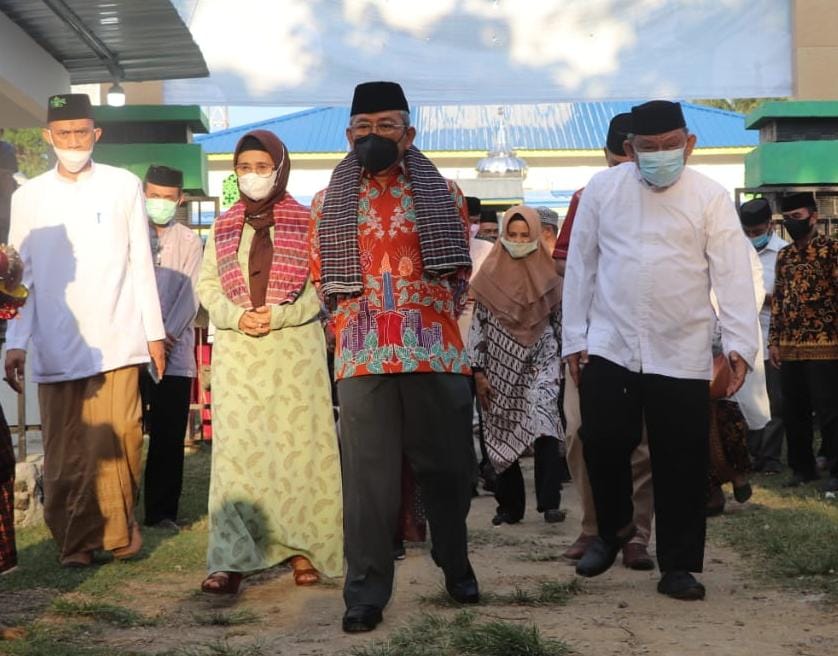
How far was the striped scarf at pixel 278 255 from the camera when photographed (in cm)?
657

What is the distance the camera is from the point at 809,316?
974cm

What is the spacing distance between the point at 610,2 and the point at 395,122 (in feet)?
31.7

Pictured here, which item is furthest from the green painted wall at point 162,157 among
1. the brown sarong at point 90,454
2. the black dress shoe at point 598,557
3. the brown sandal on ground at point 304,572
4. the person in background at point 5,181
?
the black dress shoe at point 598,557

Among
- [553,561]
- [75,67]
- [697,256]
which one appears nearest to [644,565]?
[553,561]

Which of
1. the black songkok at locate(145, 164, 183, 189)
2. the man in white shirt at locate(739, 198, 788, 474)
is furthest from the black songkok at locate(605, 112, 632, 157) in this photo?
the man in white shirt at locate(739, 198, 788, 474)

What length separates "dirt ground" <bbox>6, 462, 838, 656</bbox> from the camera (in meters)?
5.15

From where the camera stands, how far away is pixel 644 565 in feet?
22.3

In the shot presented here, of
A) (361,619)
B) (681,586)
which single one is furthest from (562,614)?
(361,619)

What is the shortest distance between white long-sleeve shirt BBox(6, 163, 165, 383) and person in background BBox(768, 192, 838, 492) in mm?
4424

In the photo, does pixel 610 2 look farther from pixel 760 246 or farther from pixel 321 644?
pixel 321 644

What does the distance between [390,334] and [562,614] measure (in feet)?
3.99

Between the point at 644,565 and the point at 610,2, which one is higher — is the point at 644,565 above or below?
below

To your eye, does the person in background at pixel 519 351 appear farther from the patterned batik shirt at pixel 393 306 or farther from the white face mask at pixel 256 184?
the patterned batik shirt at pixel 393 306

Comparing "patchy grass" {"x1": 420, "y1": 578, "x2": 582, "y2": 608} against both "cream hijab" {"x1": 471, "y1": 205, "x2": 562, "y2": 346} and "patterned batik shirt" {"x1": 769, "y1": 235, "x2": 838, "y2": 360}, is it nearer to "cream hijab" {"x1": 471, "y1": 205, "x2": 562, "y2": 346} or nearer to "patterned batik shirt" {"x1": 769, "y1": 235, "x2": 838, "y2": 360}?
"cream hijab" {"x1": 471, "y1": 205, "x2": 562, "y2": 346}
